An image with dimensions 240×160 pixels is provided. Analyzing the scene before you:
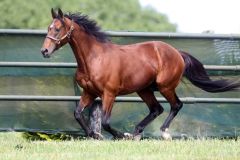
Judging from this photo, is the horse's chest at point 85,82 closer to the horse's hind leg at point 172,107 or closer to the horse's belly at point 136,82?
the horse's belly at point 136,82

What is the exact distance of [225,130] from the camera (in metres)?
12.1

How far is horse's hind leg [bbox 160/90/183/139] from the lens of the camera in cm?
1157

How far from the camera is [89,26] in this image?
11.5m

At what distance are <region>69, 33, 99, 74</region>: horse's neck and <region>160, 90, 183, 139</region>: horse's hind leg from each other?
1249 mm

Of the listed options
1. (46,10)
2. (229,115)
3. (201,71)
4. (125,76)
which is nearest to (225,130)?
(229,115)

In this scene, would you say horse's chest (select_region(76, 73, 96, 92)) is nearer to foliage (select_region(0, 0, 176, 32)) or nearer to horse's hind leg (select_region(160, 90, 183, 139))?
horse's hind leg (select_region(160, 90, 183, 139))

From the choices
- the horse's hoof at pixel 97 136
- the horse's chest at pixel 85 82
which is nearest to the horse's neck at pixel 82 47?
the horse's chest at pixel 85 82

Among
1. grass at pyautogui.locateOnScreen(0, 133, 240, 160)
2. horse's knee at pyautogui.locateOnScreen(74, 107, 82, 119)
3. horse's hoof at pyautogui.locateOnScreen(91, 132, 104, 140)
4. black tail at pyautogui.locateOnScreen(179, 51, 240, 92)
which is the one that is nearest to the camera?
grass at pyautogui.locateOnScreen(0, 133, 240, 160)

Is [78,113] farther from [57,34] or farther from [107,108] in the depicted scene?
[57,34]

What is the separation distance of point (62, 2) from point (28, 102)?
3262 cm

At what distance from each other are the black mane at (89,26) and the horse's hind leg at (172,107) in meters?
1.20

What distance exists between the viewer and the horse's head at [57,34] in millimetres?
10898

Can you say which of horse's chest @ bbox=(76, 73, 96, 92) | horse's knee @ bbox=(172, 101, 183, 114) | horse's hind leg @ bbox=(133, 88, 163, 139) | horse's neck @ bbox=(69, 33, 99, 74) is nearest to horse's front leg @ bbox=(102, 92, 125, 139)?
horse's chest @ bbox=(76, 73, 96, 92)

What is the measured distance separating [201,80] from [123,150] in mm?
2856
